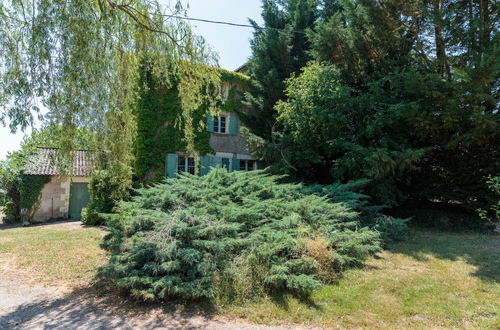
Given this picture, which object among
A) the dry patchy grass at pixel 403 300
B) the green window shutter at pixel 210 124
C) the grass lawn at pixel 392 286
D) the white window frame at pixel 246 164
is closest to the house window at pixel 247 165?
the white window frame at pixel 246 164

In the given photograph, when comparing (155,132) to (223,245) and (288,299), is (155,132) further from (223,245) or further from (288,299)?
(288,299)

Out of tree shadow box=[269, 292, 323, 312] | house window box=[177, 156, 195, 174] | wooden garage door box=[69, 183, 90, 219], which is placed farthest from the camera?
wooden garage door box=[69, 183, 90, 219]

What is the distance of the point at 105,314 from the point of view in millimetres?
3926

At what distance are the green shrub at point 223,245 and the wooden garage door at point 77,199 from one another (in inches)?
400

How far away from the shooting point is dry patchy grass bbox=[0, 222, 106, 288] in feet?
17.6

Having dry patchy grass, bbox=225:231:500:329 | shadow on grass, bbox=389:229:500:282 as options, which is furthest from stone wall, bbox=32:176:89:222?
shadow on grass, bbox=389:229:500:282

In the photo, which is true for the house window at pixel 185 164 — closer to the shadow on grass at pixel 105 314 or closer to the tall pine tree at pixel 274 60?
the tall pine tree at pixel 274 60

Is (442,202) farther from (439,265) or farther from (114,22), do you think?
(114,22)

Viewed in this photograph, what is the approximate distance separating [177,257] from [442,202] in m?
10.4

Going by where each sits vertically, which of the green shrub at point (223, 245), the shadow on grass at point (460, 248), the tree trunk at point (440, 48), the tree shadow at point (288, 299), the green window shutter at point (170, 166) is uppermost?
the tree trunk at point (440, 48)

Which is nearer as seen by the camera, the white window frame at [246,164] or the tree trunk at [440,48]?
the tree trunk at [440,48]

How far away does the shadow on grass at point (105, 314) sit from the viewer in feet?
12.0

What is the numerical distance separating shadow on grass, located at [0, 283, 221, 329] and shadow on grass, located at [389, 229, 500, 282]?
15.5 ft

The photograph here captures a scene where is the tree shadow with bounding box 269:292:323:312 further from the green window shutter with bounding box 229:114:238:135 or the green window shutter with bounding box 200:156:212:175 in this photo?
the green window shutter with bounding box 229:114:238:135
